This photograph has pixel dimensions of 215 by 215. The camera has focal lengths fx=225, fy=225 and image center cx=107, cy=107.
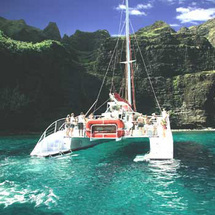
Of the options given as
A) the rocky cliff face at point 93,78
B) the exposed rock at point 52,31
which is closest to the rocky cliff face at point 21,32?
the exposed rock at point 52,31

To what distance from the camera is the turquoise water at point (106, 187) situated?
7941 mm

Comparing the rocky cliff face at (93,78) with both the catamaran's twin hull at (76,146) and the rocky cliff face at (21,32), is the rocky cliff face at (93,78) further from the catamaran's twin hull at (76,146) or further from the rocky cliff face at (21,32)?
the catamaran's twin hull at (76,146)

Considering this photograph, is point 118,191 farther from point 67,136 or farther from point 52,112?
point 52,112

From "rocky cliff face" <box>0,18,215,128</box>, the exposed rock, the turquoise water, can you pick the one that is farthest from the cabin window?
the exposed rock

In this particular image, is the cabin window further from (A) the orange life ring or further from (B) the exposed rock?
(B) the exposed rock

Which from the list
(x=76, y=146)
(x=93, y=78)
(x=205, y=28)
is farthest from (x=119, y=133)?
(x=205, y=28)

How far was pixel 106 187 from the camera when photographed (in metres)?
9.98

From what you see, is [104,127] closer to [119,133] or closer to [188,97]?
[119,133]

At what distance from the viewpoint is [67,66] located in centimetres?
5041

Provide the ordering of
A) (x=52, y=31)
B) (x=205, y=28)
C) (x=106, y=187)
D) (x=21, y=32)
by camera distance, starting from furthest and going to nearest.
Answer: (x=205, y=28) → (x=52, y=31) → (x=21, y=32) → (x=106, y=187)

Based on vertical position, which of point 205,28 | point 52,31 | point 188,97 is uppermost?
point 205,28

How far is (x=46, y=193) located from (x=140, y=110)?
1820 inches

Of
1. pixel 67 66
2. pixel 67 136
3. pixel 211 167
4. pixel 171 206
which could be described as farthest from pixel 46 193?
pixel 67 66

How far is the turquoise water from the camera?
7.94 meters
